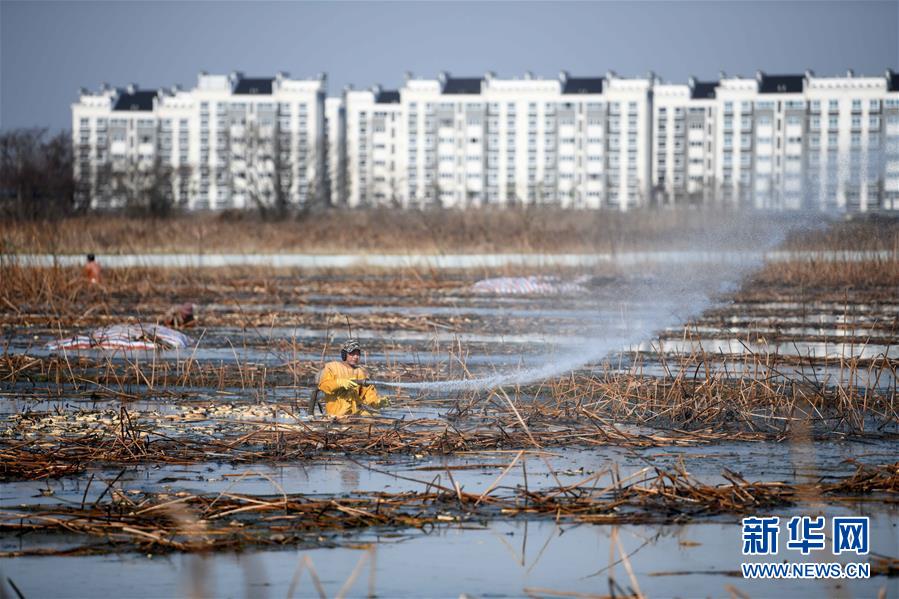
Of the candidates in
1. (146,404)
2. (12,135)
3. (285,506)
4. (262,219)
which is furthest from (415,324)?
(12,135)

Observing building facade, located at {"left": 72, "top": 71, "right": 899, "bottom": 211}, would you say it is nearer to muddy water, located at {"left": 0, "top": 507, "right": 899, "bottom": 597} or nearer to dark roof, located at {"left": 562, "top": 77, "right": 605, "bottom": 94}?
dark roof, located at {"left": 562, "top": 77, "right": 605, "bottom": 94}

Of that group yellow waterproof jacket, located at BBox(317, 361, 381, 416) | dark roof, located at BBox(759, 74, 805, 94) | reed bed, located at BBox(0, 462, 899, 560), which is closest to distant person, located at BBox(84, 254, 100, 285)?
yellow waterproof jacket, located at BBox(317, 361, 381, 416)

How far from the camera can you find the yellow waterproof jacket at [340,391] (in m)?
11.5

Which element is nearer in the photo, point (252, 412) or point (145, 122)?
point (252, 412)

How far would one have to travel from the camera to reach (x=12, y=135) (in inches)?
2694

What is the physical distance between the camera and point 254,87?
500ft

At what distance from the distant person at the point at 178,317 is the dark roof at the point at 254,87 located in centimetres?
13455

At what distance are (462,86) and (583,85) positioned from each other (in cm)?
1477

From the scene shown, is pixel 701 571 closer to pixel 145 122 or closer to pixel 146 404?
pixel 146 404

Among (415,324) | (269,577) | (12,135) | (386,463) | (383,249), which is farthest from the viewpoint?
(12,135)

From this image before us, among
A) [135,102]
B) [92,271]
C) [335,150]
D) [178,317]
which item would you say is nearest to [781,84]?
[335,150]

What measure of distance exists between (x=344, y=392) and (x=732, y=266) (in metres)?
22.3

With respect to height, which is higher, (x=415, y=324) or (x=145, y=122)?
(x=145, y=122)

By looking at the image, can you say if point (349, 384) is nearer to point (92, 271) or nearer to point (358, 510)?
point (358, 510)
